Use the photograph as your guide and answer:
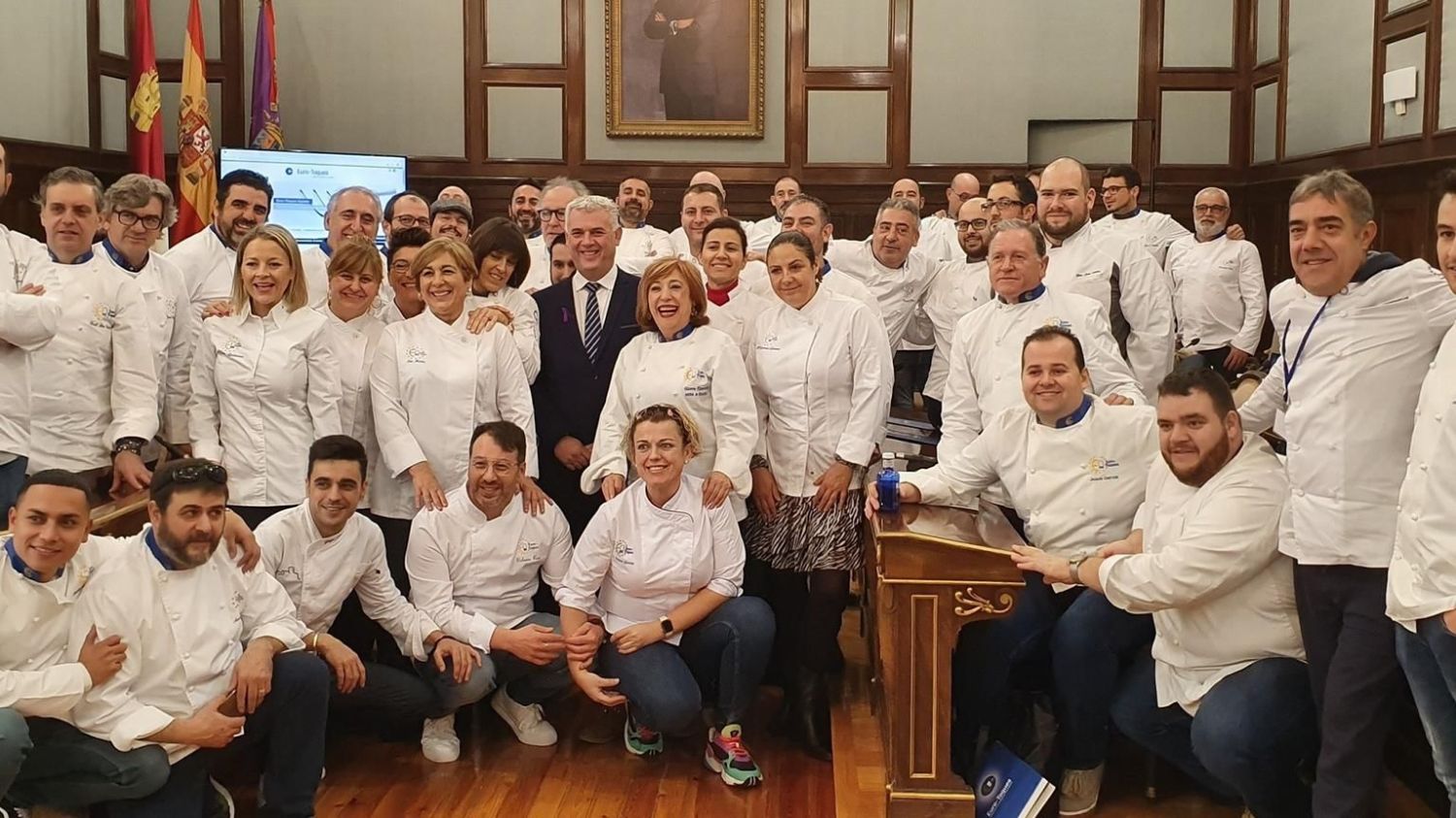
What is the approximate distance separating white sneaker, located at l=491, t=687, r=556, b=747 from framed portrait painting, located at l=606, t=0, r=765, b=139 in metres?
5.68

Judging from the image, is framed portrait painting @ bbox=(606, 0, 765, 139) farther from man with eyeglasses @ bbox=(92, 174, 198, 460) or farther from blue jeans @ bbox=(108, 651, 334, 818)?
blue jeans @ bbox=(108, 651, 334, 818)

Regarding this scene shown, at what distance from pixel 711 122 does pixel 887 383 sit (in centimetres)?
526

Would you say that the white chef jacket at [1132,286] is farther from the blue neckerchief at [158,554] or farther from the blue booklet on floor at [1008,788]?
the blue neckerchief at [158,554]

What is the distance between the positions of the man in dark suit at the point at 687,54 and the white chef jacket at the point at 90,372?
5.58 metres

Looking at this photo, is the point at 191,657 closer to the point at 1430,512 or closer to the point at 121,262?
the point at 121,262

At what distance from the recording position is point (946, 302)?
5.61m

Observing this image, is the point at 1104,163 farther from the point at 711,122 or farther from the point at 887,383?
the point at 887,383

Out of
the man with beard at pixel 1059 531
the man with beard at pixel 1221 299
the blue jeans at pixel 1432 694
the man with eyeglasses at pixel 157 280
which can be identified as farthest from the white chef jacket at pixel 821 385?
the man with beard at pixel 1221 299

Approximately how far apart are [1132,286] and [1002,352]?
1172mm

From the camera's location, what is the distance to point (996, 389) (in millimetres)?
4051

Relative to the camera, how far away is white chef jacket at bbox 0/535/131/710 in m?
2.85

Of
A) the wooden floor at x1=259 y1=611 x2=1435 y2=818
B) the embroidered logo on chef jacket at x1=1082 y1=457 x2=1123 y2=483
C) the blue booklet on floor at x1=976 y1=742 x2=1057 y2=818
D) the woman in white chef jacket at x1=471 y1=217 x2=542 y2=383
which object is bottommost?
the wooden floor at x1=259 y1=611 x2=1435 y2=818

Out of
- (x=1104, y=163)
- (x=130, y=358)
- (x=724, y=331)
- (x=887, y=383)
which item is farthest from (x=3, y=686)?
(x=1104, y=163)

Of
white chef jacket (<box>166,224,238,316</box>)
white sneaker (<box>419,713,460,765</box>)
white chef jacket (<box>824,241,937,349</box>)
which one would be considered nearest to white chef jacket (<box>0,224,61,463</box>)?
white chef jacket (<box>166,224,238,316</box>)
